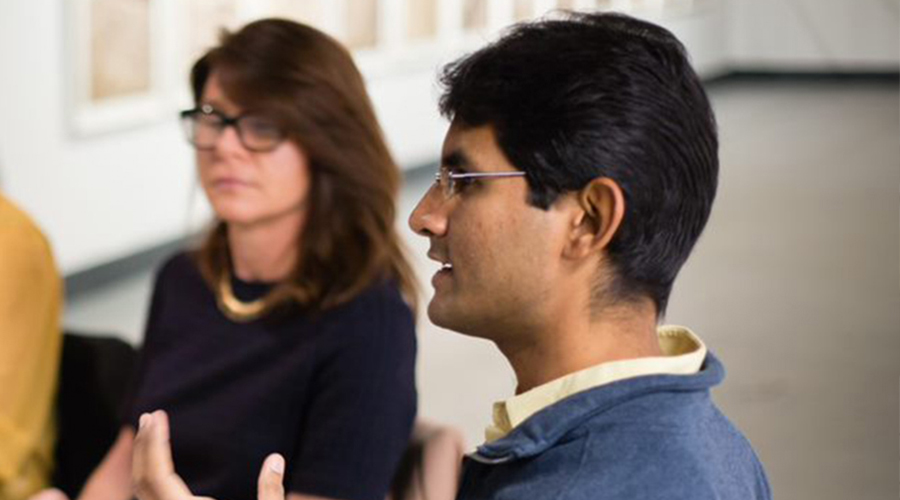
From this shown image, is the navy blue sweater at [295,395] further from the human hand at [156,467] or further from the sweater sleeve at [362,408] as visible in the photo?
the human hand at [156,467]

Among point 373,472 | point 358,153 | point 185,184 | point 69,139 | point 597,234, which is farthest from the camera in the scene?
point 185,184

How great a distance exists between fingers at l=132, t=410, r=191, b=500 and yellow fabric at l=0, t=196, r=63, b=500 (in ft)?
4.43

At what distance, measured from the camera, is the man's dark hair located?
4.76 feet

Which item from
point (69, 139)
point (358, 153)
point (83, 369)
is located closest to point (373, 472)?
point (358, 153)

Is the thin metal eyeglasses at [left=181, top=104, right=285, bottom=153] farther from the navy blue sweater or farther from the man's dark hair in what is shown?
the man's dark hair

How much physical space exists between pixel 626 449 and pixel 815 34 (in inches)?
58.3

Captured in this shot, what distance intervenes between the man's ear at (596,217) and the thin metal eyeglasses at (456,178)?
0.20ft

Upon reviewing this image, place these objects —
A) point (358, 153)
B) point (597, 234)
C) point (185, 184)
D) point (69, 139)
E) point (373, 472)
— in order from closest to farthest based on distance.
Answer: point (597, 234) → point (373, 472) → point (358, 153) → point (69, 139) → point (185, 184)

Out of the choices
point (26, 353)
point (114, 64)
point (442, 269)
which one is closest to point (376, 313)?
point (26, 353)

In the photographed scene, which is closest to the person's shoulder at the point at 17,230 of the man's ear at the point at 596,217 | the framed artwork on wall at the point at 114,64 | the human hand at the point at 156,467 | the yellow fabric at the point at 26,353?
the yellow fabric at the point at 26,353

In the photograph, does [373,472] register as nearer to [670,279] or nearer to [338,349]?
[338,349]

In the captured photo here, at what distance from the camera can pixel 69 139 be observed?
6824 millimetres

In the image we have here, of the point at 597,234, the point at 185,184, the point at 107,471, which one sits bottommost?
the point at 185,184

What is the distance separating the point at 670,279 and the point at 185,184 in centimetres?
636
